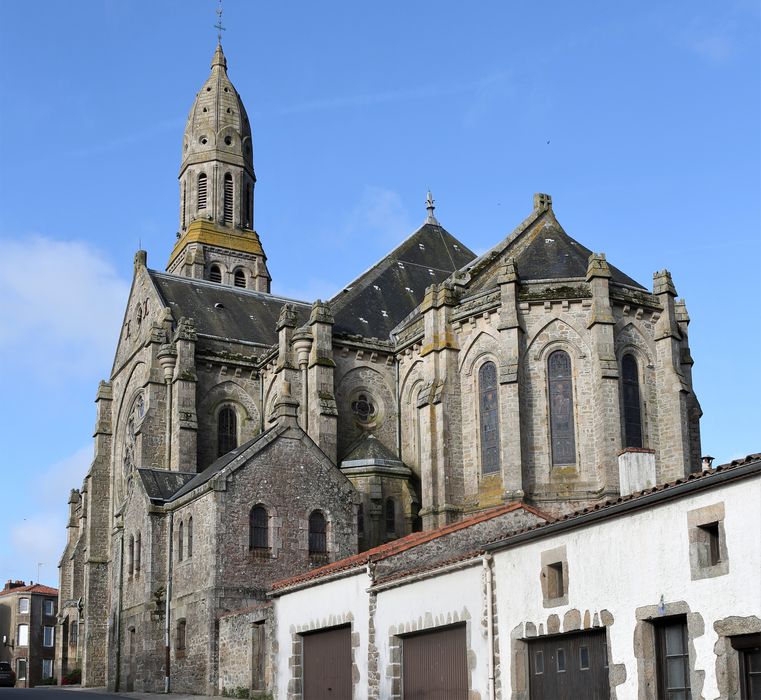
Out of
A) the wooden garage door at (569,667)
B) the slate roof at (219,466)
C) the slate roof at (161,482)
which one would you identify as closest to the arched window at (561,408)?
the slate roof at (219,466)

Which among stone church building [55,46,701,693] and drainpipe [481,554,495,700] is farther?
stone church building [55,46,701,693]

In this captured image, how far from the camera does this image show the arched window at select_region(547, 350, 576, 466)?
3428cm

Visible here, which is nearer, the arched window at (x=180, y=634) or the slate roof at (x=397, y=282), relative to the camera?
the arched window at (x=180, y=634)

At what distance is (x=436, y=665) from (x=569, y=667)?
348cm

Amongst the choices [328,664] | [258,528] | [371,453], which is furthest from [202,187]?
[328,664]

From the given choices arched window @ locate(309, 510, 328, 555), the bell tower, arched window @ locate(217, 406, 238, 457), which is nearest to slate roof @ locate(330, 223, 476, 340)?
arched window @ locate(217, 406, 238, 457)

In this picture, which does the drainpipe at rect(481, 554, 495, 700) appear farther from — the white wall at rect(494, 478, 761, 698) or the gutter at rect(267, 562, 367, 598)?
the gutter at rect(267, 562, 367, 598)

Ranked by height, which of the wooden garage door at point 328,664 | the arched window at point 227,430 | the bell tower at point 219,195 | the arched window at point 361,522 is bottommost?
the wooden garage door at point 328,664

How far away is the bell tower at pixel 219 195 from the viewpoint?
6066 centimetres

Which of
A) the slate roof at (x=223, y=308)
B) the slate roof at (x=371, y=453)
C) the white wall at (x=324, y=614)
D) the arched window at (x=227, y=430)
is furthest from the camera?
the slate roof at (x=223, y=308)

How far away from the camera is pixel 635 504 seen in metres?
16.3

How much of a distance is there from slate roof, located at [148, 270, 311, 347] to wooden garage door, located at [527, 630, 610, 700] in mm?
27947

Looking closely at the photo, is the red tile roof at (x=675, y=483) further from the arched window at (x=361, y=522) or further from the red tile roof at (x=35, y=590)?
the red tile roof at (x=35, y=590)

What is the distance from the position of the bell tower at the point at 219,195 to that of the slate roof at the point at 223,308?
11227 millimetres
